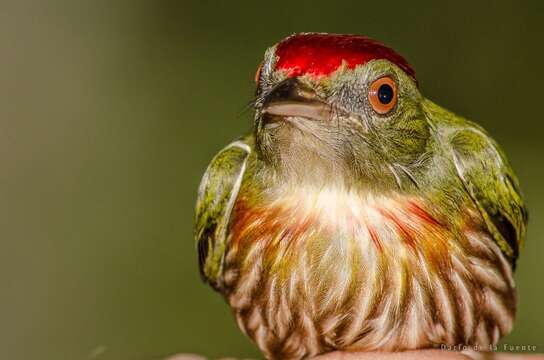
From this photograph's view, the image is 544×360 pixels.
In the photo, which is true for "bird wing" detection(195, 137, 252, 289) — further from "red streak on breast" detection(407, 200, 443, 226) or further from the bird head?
"red streak on breast" detection(407, 200, 443, 226)

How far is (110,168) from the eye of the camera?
1692 mm

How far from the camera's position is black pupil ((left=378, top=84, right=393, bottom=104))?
91 cm

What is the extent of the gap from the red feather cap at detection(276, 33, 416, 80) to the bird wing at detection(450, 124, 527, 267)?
0.94ft

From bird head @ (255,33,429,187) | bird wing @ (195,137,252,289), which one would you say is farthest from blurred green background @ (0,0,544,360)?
bird head @ (255,33,429,187)

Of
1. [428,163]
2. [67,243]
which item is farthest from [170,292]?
[428,163]

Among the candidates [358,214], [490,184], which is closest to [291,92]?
[358,214]

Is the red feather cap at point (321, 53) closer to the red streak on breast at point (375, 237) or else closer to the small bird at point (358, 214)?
the small bird at point (358, 214)

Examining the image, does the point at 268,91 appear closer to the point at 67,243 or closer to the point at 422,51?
the point at 422,51

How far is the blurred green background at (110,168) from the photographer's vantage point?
1.58 meters

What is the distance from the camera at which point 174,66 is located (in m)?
1.63

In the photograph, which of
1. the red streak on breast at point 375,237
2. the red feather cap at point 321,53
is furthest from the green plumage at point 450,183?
the red feather cap at point 321,53

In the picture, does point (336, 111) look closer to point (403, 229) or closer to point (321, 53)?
point (321, 53)

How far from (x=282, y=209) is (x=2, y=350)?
108 cm

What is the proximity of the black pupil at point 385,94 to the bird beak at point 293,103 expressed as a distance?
97 millimetres
